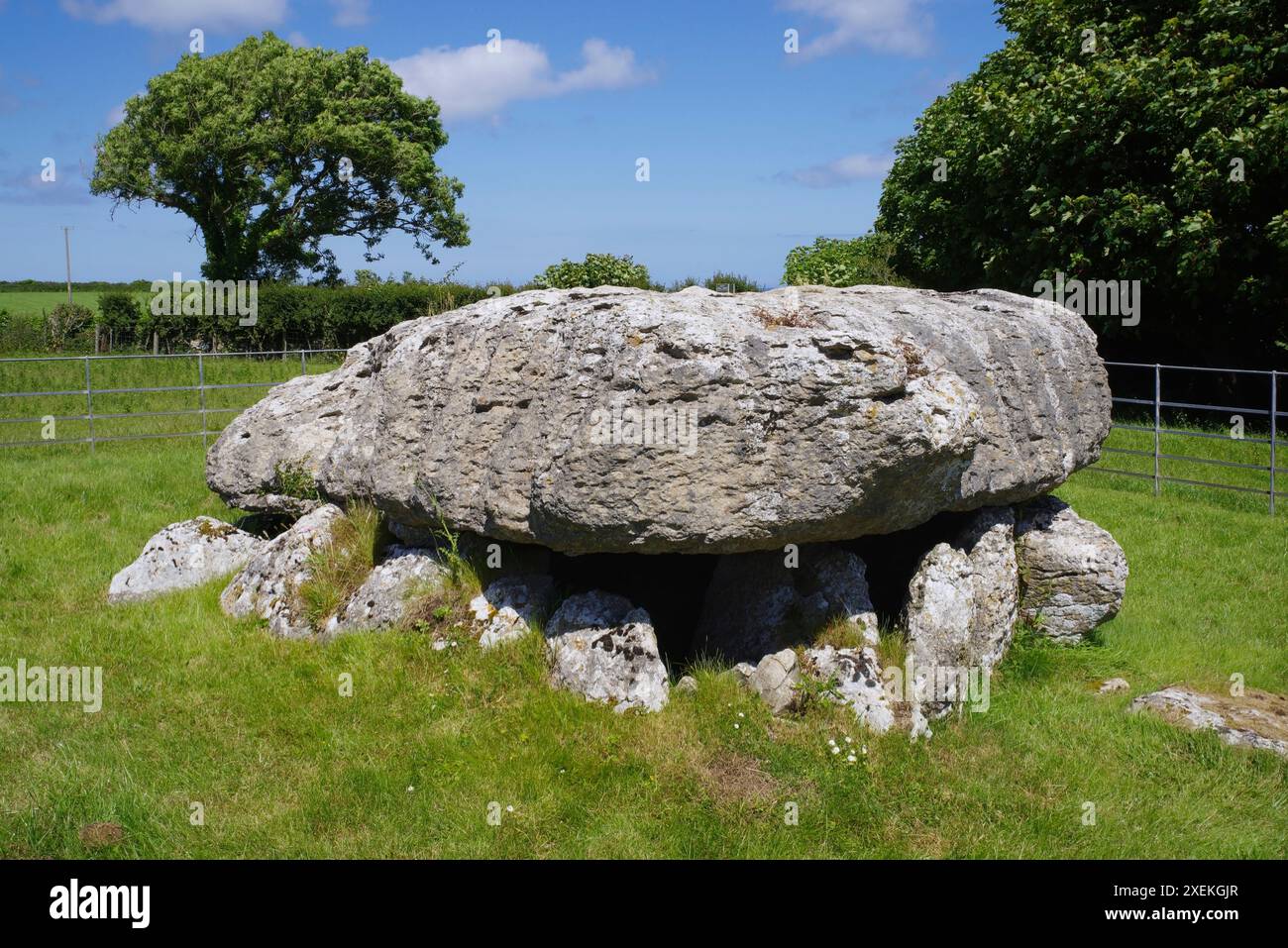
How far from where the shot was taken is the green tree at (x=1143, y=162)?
53.4 ft

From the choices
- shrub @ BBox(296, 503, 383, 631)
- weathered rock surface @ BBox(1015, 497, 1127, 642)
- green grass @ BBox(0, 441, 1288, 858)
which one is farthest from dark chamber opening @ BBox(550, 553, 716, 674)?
weathered rock surface @ BBox(1015, 497, 1127, 642)

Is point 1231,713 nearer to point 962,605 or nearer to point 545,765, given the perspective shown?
point 962,605

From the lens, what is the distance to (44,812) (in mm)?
5840

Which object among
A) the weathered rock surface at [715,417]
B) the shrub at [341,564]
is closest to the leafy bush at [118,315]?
the shrub at [341,564]

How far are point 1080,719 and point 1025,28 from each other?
57.3 feet

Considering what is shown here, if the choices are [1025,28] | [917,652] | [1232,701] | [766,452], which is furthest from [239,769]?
[1025,28]

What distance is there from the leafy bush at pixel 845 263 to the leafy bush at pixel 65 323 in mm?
19645

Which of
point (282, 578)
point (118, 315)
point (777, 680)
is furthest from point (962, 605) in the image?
point (118, 315)

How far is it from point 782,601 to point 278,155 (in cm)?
3319

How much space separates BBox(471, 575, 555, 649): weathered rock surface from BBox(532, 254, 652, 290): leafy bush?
13.5m

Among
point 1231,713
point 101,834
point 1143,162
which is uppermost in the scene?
point 1143,162

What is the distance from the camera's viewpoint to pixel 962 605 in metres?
7.42

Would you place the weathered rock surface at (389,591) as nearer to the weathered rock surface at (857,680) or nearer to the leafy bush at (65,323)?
the weathered rock surface at (857,680)
